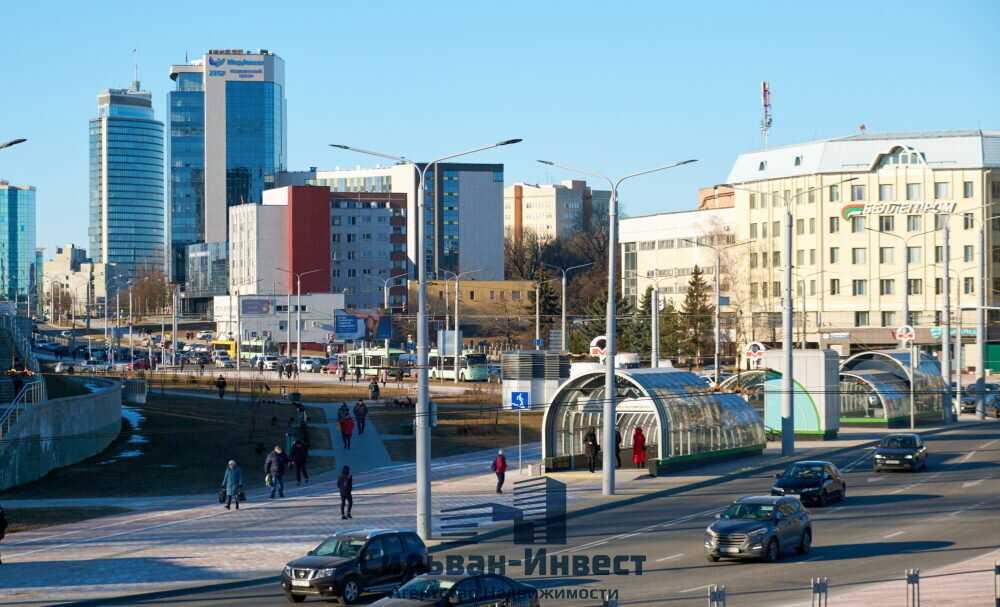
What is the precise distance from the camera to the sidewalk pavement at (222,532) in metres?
24.1

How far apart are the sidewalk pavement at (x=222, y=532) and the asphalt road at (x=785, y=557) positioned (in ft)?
5.34

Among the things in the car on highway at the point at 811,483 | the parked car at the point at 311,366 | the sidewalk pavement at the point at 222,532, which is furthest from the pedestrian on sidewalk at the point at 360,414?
the parked car at the point at 311,366

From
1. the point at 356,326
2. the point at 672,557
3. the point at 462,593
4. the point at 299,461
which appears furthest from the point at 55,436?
the point at 356,326

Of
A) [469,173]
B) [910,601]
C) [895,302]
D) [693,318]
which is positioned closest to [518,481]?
[910,601]

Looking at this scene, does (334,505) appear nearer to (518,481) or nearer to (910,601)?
(518,481)

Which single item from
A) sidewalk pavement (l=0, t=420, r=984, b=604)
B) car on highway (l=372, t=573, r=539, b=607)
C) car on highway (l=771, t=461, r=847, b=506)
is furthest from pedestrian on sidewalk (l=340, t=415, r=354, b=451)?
car on highway (l=372, t=573, r=539, b=607)

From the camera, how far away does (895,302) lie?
11325 cm

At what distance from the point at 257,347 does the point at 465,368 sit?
3978cm

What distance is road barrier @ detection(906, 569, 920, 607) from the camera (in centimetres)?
1831

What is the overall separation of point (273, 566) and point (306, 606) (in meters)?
3.98

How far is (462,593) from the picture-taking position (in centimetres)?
1773

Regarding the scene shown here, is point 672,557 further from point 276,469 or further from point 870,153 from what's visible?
point 870,153

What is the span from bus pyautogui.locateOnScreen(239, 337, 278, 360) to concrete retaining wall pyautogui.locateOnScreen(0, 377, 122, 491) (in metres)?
79.7

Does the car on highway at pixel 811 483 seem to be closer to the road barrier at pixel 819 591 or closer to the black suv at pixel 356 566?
the black suv at pixel 356 566
